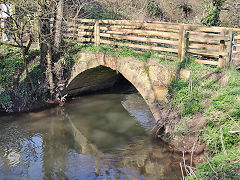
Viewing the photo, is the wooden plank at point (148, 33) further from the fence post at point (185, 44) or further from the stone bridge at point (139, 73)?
the stone bridge at point (139, 73)

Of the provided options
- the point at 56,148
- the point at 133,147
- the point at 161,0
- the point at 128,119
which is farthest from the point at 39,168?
the point at 161,0

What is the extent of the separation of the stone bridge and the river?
1.22m

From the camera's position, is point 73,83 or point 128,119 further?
point 73,83

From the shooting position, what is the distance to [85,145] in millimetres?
9258

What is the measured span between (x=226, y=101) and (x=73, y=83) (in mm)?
7807

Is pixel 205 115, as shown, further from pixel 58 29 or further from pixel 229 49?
pixel 58 29

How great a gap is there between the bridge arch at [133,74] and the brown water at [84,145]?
1.17 metres

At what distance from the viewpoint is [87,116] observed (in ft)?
38.6

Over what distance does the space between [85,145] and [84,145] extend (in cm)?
3

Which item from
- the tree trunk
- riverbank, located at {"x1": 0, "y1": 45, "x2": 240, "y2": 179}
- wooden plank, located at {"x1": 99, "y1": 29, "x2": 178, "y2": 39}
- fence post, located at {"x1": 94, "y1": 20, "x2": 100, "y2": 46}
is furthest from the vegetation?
the tree trunk

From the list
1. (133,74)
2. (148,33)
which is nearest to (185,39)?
(148,33)

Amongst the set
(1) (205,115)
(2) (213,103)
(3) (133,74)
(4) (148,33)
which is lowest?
(1) (205,115)

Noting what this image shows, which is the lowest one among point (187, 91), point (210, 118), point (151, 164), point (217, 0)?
point (151, 164)

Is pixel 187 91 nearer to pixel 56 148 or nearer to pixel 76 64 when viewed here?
pixel 56 148
